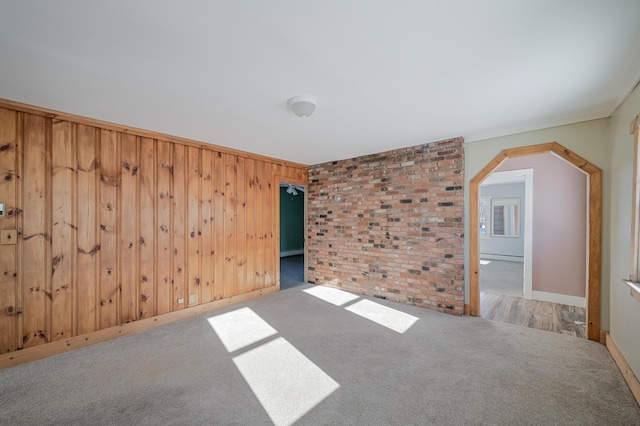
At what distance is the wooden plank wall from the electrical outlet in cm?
4

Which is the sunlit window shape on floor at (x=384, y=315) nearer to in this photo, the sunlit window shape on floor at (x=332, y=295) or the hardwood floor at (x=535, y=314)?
the sunlit window shape on floor at (x=332, y=295)

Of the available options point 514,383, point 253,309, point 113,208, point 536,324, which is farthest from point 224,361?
point 536,324

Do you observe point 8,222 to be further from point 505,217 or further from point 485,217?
point 505,217

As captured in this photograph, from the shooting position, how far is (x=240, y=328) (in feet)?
10.6

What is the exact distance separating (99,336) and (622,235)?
17.0 feet

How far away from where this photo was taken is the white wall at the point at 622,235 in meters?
2.13

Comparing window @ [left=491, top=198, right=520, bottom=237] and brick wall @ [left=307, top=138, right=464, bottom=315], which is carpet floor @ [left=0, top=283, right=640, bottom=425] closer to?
brick wall @ [left=307, top=138, right=464, bottom=315]

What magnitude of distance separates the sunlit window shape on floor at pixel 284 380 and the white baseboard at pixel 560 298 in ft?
13.3

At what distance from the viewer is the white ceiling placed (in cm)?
141

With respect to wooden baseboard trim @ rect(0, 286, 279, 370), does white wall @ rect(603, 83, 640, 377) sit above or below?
above

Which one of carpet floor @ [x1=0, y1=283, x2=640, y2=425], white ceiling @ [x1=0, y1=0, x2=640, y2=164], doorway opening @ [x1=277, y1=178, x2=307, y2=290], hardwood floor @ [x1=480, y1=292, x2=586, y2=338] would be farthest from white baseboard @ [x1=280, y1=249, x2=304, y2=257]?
white ceiling @ [x1=0, y1=0, x2=640, y2=164]

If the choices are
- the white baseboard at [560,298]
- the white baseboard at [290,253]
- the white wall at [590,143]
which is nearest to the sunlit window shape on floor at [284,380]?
the white wall at [590,143]

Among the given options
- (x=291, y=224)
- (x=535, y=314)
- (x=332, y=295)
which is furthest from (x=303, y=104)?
(x=291, y=224)

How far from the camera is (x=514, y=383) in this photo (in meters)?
2.14
